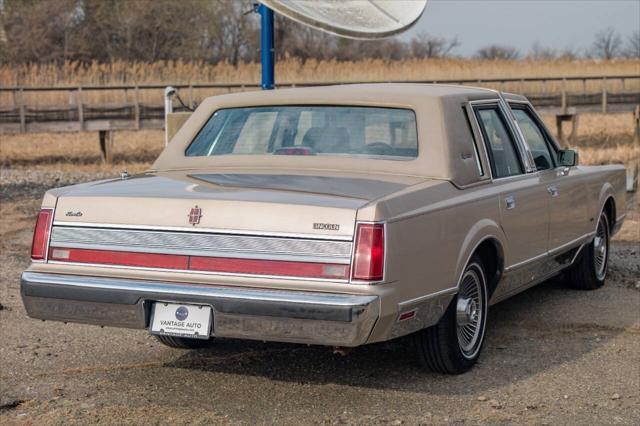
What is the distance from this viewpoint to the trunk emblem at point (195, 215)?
204 inches

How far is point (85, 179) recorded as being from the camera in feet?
59.5

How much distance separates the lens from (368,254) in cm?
490

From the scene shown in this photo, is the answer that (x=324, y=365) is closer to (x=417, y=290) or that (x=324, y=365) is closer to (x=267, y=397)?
(x=267, y=397)

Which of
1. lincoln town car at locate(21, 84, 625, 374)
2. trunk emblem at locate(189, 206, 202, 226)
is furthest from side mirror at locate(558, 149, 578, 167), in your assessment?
trunk emblem at locate(189, 206, 202, 226)

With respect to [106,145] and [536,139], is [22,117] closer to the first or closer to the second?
[106,145]

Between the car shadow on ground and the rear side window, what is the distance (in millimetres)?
1055

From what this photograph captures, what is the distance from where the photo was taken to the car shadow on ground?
580cm

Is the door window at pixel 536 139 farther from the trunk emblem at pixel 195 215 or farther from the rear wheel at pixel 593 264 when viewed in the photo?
the trunk emblem at pixel 195 215

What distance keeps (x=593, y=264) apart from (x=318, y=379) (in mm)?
3300

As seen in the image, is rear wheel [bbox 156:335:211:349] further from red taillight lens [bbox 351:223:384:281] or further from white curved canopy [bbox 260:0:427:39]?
white curved canopy [bbox 260:0:427:39]

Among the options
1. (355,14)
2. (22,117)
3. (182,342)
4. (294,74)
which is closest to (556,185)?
(182,342)

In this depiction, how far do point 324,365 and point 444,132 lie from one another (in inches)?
58.2

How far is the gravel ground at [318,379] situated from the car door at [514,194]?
1.85 feet

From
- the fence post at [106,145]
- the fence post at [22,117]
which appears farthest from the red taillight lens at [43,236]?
the fence post at [22,117]
